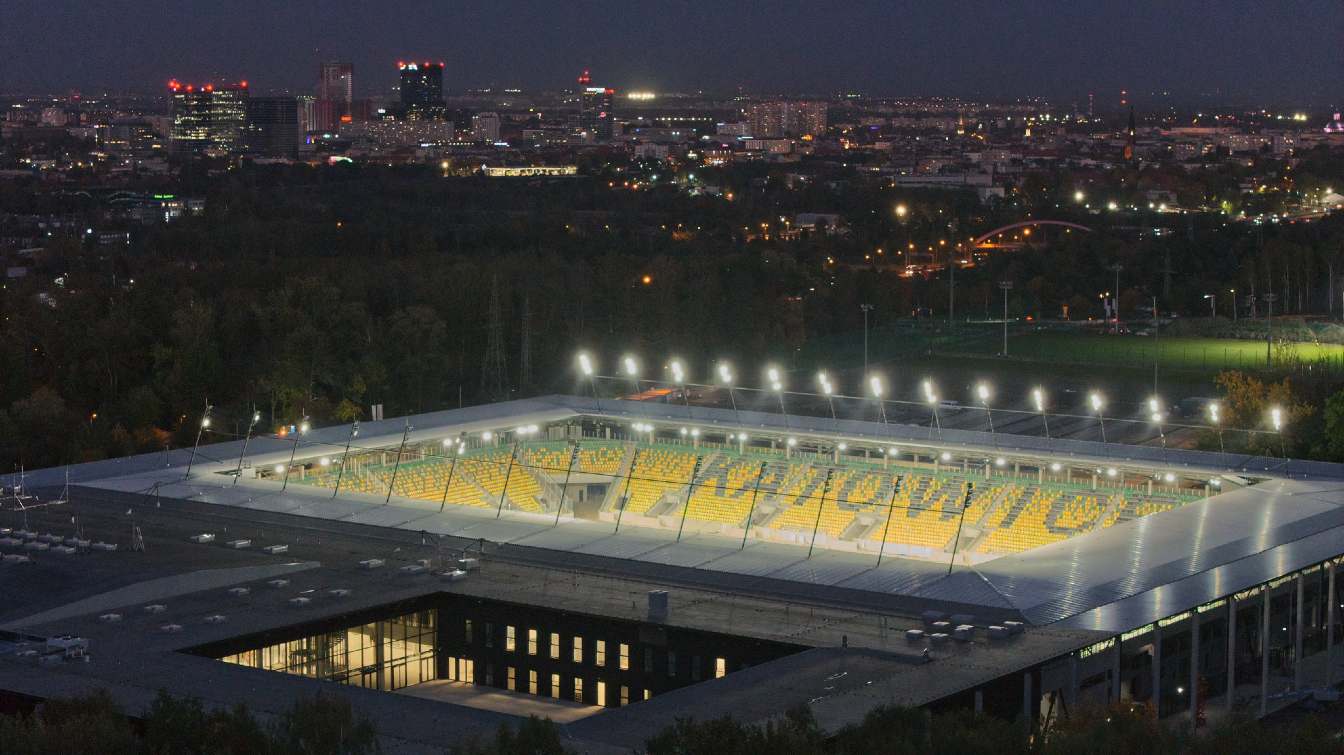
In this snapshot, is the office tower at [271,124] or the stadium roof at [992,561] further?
the office tower at [271,124]

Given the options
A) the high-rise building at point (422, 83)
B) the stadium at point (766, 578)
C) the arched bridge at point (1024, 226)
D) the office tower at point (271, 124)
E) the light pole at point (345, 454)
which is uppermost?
the high-rise building at point (422, 83)

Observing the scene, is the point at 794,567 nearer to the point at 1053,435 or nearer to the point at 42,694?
the point at 42,694

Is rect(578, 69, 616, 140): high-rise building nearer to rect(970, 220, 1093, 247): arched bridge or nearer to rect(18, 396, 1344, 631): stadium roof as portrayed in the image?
rect(970, 220, 1093, 247): arched bridge

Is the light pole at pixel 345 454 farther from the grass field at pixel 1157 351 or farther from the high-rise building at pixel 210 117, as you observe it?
the high-rise building at pixel 210 117

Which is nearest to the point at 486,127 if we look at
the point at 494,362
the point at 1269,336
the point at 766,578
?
the point at 1269,336

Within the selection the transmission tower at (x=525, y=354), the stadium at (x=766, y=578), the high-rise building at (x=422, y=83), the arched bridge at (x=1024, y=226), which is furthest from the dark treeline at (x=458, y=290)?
the high-rise building at (x=422, y=83)

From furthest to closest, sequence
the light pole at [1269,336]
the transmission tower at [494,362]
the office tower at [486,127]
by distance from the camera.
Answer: the office tower at [486,127] → the light pole at [1269,336] → the transmission tower at [494,362]

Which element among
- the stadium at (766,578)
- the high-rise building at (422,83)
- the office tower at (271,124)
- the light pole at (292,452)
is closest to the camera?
the stadium at (766,578)

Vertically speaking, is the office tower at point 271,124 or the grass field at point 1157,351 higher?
the office tower at point 271,124
